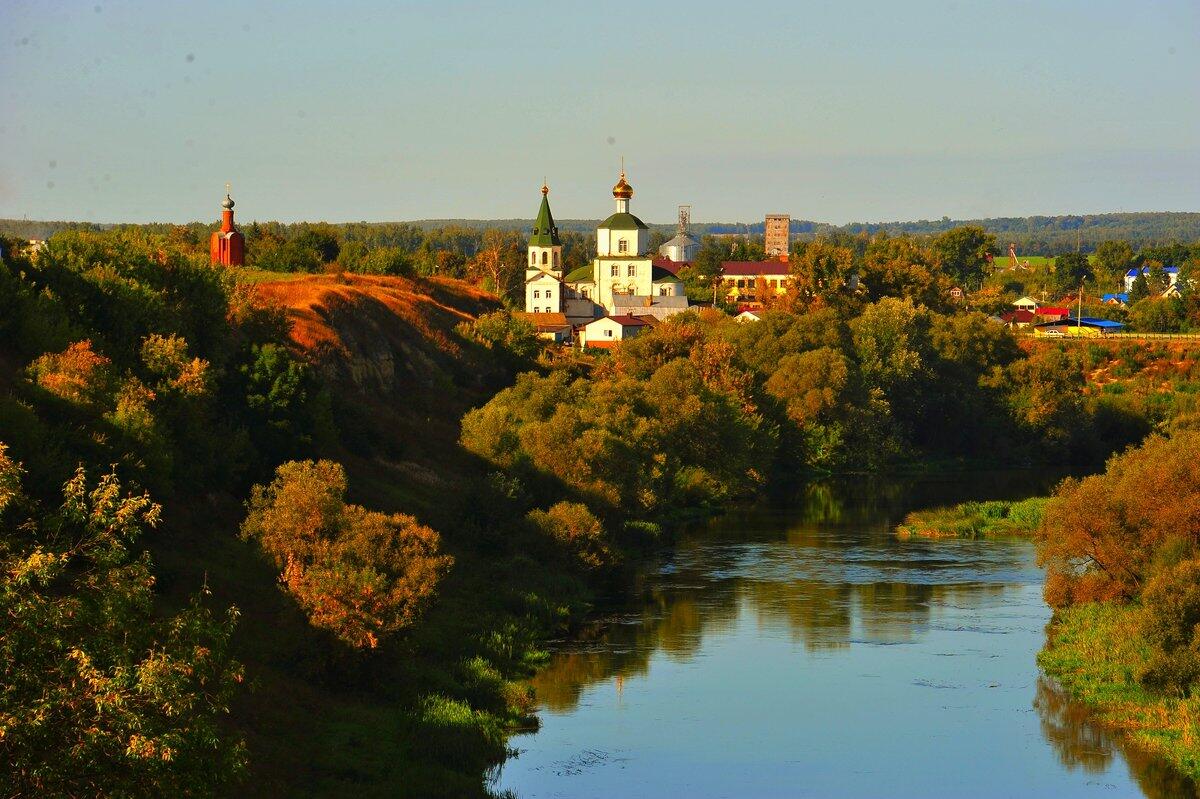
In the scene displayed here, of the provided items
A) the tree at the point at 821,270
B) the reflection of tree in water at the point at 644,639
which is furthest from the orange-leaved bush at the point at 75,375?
the tree at the point at 821,270

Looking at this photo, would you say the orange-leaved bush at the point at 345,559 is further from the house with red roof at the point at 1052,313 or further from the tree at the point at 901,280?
the house with red roof at the point at 1052,313

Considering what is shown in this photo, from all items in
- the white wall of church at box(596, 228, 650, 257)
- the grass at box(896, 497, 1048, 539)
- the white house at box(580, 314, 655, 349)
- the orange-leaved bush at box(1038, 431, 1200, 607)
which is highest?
the white wall of church at box(596, 228, 650, 257)

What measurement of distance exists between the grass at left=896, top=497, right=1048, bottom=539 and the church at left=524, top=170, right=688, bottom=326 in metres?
65.7

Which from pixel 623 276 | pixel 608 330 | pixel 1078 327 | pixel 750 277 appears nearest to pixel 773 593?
pixel 608 330

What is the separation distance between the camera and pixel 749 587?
4666 centimetres

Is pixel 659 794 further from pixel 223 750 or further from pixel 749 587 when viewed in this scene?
pixel 749 587

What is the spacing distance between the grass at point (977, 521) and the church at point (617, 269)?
6573 cm

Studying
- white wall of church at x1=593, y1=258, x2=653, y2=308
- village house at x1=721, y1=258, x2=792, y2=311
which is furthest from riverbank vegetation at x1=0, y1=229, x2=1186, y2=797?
village house at x1=721, y1=258, x2=792, y2=311

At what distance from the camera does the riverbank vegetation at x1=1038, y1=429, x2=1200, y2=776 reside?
32.9 metres

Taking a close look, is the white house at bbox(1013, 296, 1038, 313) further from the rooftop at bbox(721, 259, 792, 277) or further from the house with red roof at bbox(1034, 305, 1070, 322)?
the rooftop at bbox(721, 259, 792, 277)

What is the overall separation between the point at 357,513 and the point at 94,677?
18.8m

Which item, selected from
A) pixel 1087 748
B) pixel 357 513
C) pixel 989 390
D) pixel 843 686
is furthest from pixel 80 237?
pixel 989 390

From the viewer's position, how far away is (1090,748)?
31.3 metres

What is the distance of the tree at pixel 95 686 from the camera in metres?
15.9
